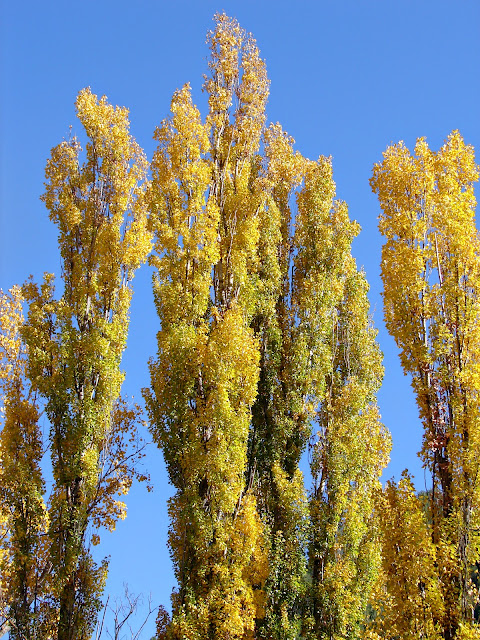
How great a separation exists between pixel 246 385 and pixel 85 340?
3476mm

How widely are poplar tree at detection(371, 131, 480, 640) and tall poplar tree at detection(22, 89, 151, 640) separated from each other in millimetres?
5811

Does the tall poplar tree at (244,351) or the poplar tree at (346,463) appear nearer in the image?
the tall poplar tree at (244,351)

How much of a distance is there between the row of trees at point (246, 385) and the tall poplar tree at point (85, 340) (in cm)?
4

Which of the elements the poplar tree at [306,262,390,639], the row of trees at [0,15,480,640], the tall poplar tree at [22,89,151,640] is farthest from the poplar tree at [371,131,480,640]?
the tall poplar tree at [22,89,151,640]

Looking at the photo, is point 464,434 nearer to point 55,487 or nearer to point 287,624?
point 287,624

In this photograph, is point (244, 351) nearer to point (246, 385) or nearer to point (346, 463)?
point (246, 385)

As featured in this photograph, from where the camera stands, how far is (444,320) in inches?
487

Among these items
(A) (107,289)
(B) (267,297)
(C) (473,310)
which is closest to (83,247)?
(A) (107,289)

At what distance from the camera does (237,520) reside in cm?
1395

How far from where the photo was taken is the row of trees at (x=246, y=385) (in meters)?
12.0

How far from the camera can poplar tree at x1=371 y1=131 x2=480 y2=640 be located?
11094 mm

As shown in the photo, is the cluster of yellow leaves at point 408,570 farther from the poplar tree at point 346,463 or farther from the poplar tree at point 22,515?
the poplar tree at point 22,515

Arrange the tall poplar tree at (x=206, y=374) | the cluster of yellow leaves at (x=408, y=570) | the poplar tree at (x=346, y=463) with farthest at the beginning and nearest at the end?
1. the poplar tree at (x=346, y=463)
2. the tall poplar tree at (x=206, y=374)
3. the cluster of yellow leaves at (x=408, y=570)

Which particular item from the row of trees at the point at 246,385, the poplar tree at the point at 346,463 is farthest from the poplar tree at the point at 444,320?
the poplar tree at the point at 346,463
